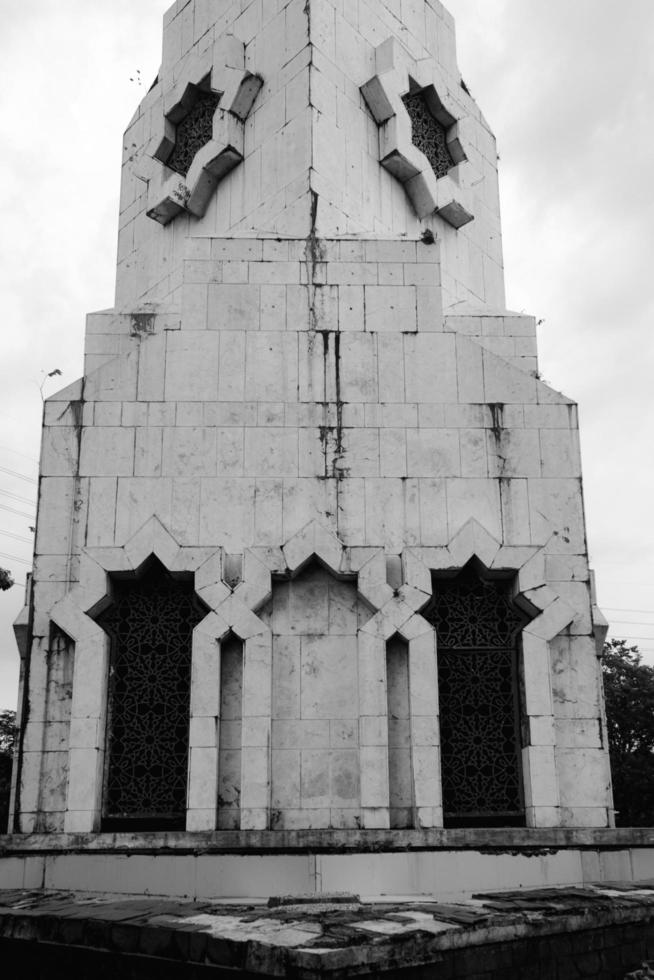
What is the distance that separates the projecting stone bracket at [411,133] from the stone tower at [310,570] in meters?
1.89

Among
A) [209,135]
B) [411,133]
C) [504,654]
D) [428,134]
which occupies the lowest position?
[504,654]

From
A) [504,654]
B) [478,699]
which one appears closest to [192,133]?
[504,654]

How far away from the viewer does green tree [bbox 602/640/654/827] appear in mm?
32156

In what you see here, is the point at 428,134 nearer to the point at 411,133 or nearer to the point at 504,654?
the point at 411,133

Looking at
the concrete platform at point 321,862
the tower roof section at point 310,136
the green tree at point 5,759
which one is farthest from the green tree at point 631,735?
the concrete platform at point 321,862

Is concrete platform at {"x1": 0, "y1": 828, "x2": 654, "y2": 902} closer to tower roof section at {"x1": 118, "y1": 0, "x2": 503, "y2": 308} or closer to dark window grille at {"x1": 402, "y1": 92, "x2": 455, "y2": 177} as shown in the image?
tower roof section at {"x1": 118, "y1": 0, "x2": 503, "y2": 308}

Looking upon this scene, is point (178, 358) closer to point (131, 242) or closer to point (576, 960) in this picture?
point (131, 242)

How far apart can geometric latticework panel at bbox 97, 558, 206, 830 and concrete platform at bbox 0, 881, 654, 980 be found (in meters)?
1.71

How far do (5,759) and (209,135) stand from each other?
21591 mm

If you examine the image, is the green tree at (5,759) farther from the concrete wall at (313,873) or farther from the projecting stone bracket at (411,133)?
the projecting stone bracket at (411,133)

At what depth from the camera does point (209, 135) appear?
1529cm

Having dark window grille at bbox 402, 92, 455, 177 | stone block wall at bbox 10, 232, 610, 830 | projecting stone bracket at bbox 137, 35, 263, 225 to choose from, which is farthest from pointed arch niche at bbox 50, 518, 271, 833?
dark window grille at bbox 402, 92, 455, 177

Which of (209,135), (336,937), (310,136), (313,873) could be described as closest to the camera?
(336,937)

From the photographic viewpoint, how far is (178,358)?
39.1ft
